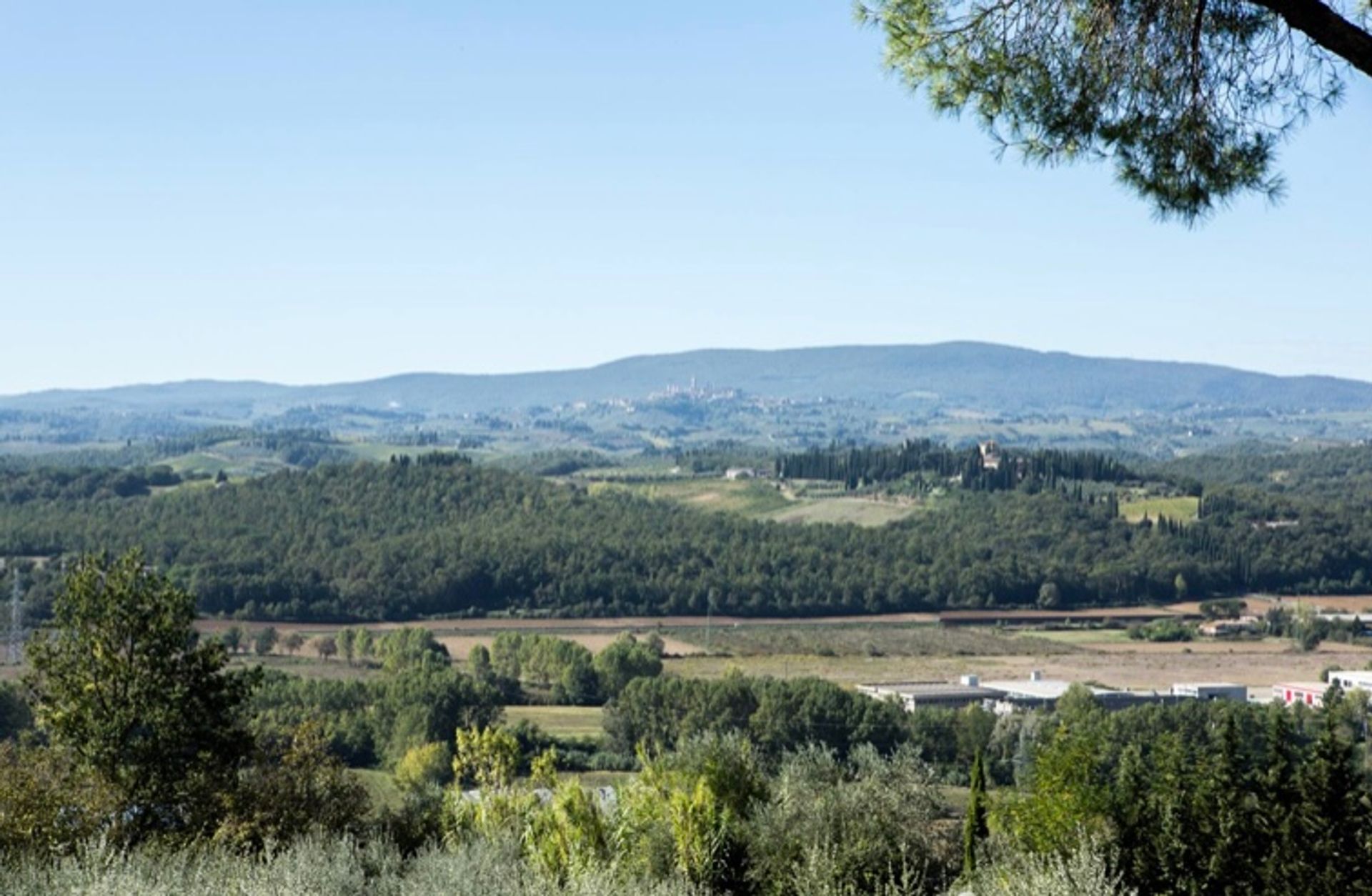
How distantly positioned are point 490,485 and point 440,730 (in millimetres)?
69891

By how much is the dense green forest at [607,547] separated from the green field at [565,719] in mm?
28949

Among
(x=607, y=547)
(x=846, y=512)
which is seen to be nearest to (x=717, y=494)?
(x=846, y=512)

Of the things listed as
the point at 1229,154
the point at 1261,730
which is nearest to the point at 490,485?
the point at 1261,730

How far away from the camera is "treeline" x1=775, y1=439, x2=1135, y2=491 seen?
132750 mm

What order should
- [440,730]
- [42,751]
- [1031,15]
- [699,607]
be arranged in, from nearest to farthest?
[1031,15], [42,751], [440,730], [699,607]

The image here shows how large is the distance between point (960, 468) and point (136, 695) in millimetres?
121788

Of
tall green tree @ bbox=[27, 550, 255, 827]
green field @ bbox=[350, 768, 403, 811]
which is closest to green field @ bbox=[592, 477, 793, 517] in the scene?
green field @ bbox=[350, 768, 403, 811]

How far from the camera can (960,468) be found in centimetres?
13812

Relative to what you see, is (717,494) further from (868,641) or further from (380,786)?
(380,786)

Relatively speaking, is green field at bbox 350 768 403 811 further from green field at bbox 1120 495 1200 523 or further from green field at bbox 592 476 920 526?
green field at bbox 1120 495 1200 523

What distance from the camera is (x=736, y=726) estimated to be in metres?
54.8

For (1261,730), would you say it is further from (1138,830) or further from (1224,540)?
(1224,540)

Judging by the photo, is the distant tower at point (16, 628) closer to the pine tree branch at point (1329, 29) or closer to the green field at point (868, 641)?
the green field at point (868, 641)

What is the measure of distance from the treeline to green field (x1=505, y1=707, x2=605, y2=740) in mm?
71471
